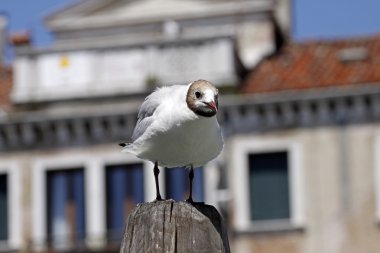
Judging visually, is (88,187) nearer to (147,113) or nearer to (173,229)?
(147,113)

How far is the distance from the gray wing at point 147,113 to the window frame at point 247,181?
26.4m

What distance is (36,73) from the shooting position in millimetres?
36562

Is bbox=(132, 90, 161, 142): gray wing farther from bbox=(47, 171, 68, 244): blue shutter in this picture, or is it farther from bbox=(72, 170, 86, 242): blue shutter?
bbox=(47, 171, 68, 244): blue shutter

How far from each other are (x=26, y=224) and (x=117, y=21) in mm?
7757

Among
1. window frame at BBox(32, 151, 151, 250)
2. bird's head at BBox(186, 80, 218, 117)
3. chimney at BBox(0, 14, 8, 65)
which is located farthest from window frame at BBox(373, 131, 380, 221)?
bird's head at BBox(186, 80, 218, 117)

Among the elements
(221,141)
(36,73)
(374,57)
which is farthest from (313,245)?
(221,141)

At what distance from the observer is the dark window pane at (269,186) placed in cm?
3453

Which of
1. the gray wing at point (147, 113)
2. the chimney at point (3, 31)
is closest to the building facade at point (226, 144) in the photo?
the chimney at point (3, 31)

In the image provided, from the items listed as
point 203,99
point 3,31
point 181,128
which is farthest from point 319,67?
point 203,99

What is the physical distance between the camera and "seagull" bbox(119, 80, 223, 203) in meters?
7.45

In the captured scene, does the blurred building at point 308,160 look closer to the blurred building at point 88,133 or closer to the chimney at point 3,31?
the blurred building at point 88,133

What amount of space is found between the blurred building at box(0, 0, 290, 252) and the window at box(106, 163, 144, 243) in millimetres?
22

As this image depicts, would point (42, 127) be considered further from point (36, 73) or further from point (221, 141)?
point (221, 141)

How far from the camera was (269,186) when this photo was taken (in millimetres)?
34531
